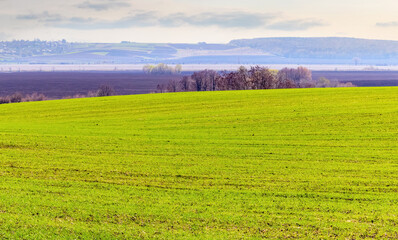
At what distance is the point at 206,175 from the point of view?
2123 centimetres

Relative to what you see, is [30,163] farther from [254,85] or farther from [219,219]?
[254,85]

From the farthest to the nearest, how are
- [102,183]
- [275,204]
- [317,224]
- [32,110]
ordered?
[32,110]
[102,183]
[275,204]
[317,224]

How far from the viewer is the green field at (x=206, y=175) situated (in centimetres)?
1454

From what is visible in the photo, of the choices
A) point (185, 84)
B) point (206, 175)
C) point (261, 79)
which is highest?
point (261, 79)

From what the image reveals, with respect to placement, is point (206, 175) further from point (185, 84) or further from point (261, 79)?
point (185, 84)

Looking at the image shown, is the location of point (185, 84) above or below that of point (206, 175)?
above

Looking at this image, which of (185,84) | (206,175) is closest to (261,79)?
(185,84)

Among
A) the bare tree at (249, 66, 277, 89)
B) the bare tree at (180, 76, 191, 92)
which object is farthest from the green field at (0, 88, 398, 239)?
the bare tree at (180, 76, 191, 92)

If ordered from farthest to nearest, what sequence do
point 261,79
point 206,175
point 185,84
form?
point 185,84 → point 261,79 → point 206,175

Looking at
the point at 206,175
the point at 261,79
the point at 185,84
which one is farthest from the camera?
the point at 185,84

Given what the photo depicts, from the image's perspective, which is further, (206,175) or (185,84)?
(185,84)

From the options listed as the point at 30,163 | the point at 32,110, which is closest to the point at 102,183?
the point at 30,163

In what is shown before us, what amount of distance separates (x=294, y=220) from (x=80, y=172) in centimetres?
1048

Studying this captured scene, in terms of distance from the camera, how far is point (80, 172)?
70.9ft
